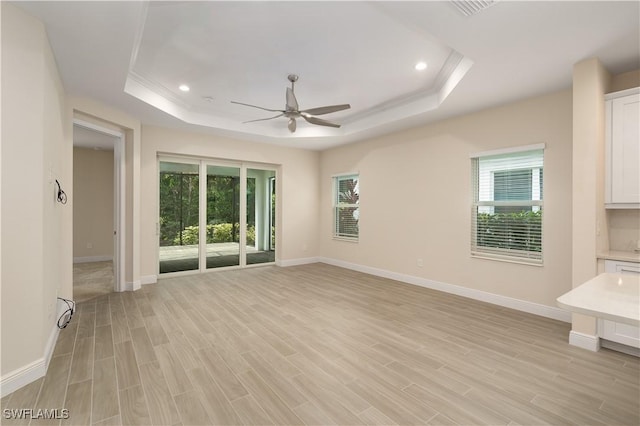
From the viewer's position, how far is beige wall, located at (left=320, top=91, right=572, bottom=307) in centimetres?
357

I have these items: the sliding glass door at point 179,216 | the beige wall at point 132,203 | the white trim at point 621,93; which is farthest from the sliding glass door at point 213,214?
the white trim at point 621,93

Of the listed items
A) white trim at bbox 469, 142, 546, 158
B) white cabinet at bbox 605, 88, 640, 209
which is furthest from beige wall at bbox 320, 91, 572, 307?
white cabinet at bbox 605, 88, 640, 209

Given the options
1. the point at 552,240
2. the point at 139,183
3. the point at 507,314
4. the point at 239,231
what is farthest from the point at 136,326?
the point at 552,240

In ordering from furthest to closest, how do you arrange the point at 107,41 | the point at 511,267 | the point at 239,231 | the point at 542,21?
1. the point at 239,231
2. the point at 511,267
3. the point at 107,41
4. the point at 542,21

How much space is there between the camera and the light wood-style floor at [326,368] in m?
1.88

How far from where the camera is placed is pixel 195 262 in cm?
587

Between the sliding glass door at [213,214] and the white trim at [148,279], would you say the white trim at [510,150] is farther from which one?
the white trim at [148,279]

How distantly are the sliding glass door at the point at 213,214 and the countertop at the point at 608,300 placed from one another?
571cm

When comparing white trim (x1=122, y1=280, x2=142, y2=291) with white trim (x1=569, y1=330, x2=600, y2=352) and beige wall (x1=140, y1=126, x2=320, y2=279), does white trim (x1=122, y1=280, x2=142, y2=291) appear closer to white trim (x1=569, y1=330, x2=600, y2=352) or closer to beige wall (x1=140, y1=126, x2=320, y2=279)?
beige wall (x1=140, y1=126, x2=320, y2=279)

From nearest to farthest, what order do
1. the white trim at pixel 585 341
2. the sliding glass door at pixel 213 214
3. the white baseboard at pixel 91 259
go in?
1. the white trim at pixel 585 341
2. the sliding glass door at pixel 213 214
3. the white baseboard at pixel 91 259

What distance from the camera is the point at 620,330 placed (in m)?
2.64

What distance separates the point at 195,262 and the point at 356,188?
147 inches

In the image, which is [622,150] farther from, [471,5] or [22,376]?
[22,376]

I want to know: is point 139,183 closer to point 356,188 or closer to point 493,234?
point 356,188
